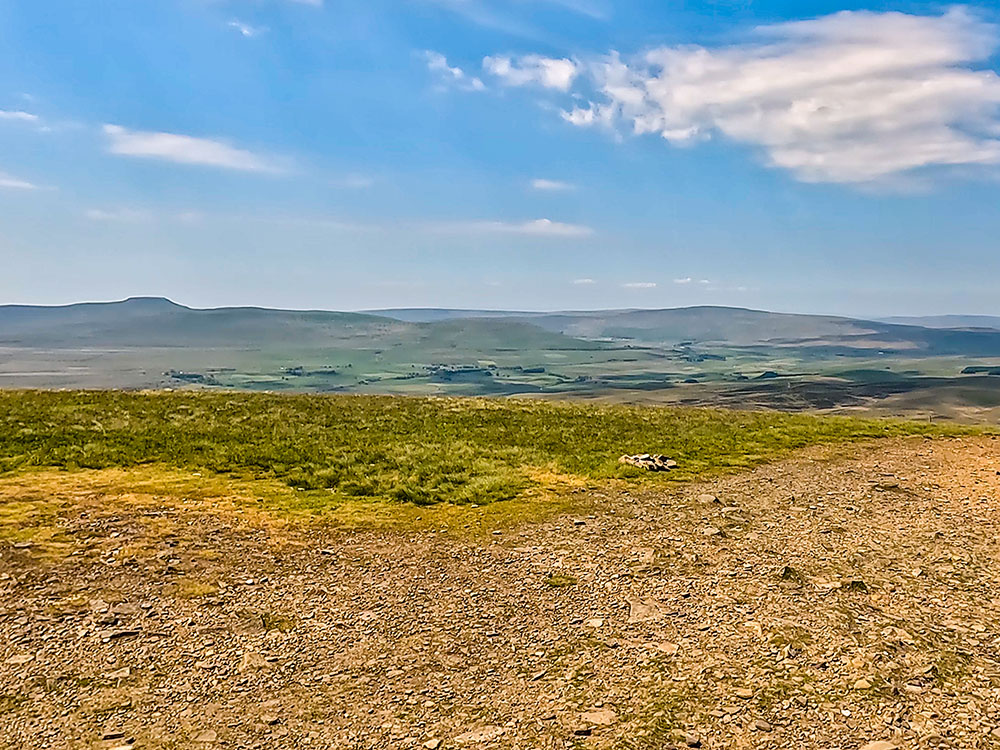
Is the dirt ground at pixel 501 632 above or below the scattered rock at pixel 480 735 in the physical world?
above

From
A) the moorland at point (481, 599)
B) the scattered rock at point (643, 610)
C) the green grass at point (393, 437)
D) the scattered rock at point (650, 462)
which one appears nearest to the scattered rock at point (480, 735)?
the moorland at point (481, 599)

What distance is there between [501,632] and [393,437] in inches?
641

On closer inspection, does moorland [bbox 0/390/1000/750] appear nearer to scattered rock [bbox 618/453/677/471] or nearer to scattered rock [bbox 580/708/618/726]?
scattered rock [bbox 580/708/618/726]

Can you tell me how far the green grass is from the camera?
20172mm

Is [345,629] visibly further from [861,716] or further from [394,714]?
[861,716]

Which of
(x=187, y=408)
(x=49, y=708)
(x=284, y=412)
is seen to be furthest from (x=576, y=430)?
(x=49, y=708)

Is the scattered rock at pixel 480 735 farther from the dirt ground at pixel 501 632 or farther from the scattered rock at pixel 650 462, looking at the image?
the scattered rock at pixel 650 462

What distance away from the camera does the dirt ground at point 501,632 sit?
27.8 ft

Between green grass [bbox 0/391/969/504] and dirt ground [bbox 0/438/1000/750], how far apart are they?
142 inches

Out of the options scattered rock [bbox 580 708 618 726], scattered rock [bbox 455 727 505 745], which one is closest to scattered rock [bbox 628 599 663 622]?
scattered rock [bbox 580 708 618 726]

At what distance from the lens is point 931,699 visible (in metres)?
9.09

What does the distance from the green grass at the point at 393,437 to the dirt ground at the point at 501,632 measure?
3595 mm

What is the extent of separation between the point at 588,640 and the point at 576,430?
19073 mm

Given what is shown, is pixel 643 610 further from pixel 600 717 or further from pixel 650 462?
pixel 650 462
